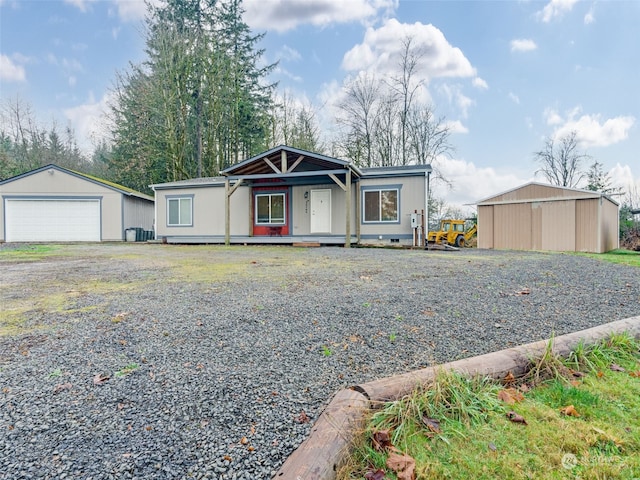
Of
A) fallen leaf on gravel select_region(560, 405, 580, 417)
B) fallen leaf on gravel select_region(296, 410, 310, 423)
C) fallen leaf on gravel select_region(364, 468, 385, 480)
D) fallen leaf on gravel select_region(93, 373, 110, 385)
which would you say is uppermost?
fallen leaf on gravel select_region(93, 373, 110, 385)

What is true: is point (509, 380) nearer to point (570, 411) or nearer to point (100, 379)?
point (570, 411)

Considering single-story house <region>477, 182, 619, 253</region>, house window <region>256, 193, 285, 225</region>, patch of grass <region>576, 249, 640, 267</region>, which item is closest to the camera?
patch of grass <region>576, 249, 640, 267</region>

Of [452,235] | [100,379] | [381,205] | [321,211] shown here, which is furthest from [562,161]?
[100,379]

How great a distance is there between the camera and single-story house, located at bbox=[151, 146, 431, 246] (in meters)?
12.6

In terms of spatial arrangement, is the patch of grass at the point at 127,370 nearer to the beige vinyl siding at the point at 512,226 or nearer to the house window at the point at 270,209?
the house window at the point at 270,209

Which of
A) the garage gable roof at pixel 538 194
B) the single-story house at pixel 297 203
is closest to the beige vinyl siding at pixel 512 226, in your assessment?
the garage gable roof at pixel 538 194

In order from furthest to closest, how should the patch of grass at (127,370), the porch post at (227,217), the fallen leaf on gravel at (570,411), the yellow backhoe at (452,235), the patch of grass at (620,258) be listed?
the yellow backhoe at (452,235) → the porch post at (227,217) → the patch of grass at (620,258) → the patch of grass at (127,370) → the fallen leaf on gravel at (570,411)

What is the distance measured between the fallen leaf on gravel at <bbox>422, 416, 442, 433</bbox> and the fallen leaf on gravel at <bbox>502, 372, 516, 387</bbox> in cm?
66

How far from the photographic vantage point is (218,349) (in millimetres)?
2549

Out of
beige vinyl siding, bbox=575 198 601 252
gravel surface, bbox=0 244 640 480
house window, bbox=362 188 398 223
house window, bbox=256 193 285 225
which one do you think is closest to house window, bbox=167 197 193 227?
house window, bbox=256 193 285 225

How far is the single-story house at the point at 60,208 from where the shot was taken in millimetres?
15852

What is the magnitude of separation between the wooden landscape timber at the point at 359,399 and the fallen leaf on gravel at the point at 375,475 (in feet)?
0.37

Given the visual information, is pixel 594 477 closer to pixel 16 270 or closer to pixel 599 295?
pixel 599 295

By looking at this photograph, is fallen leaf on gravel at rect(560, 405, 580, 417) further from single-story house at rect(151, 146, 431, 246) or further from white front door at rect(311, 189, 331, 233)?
white front door at rect(311, 189, 331, 233)
